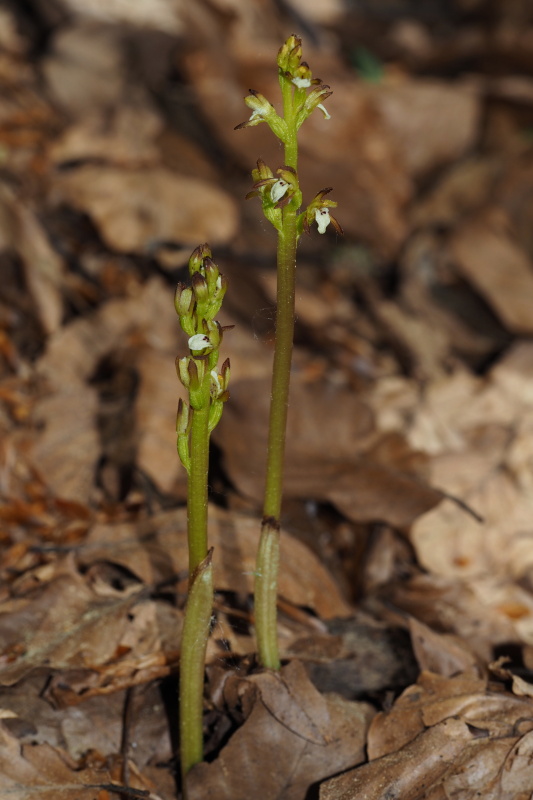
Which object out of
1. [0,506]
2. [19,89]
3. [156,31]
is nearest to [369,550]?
[0,506]

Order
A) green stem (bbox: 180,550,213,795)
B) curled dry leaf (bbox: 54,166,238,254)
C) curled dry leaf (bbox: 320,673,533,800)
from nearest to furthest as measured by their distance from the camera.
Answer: green stem (bbox: 180,550,213,795) → curled dry leaf (bbox: 320,673,533,800) → curled dry leaf (bbox: 54,166,238,254)

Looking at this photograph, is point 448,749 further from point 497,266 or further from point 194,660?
point 497,266

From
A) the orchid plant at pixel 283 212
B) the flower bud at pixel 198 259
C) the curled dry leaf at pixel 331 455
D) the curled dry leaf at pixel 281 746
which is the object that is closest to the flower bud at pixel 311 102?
the orchid plant at pixel 283 212

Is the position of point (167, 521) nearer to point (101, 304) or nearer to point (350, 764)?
point (350, 764)

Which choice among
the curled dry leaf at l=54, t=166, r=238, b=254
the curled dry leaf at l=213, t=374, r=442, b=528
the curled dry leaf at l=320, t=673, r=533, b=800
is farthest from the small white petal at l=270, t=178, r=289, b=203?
the curled dry leaf at l=54, t=166, r=238, b=254

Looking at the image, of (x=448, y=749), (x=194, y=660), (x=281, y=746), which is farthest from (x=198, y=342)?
(x=448, y=749)

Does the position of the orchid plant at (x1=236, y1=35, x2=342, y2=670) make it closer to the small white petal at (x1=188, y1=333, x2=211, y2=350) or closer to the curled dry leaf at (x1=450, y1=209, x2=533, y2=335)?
the small white petal at (x1=188, y1=333, x2=211, y2=350)

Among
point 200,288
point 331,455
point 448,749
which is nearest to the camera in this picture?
point 200,288
